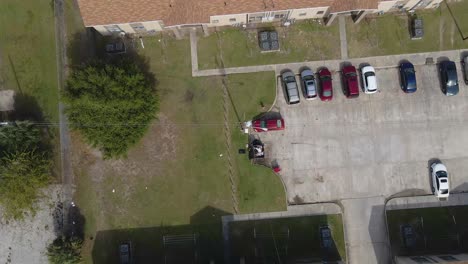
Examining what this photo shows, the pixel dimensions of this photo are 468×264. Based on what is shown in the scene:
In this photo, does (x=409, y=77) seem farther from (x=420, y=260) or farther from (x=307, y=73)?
(x=420, y=260)

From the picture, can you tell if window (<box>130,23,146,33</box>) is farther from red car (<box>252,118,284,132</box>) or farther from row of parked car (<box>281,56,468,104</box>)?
row of parked car (<box>281,56,468,104</box>)

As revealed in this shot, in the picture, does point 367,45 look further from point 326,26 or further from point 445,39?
point 445,39

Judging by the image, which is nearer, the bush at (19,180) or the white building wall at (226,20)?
the bush at (19,180)

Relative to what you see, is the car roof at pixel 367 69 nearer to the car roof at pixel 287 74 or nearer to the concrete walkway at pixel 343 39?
the concrete walkway at pixel 343 39

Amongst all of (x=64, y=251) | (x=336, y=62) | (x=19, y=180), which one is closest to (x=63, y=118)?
(x=19, y=180)

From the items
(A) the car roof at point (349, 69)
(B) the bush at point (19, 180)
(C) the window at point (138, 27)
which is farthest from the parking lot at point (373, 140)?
(B) the bush at point (19, 180)

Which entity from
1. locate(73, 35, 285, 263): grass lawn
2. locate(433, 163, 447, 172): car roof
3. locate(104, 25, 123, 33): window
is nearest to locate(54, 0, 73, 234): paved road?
locate(73, 35, 285, 263): grass lawn
